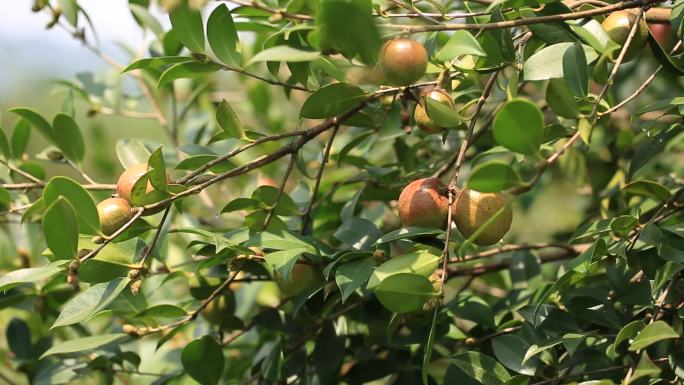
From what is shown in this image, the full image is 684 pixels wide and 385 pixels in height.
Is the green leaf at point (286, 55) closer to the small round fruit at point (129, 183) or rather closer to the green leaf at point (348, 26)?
the green leaf at point (348, 26)

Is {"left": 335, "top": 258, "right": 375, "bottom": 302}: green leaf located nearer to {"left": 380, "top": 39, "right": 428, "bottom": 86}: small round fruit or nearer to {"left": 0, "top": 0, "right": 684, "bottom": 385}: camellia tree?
{"left": 0, "top": 0, "right": 684, "bottom": 385}: camellia tree

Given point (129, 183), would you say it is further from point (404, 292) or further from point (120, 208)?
point (404, 292)

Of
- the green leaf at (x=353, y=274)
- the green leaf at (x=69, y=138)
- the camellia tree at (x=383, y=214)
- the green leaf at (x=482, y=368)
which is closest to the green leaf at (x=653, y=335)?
the camellia tree at (x=383, y=214)

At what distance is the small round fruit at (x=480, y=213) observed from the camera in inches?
29.9

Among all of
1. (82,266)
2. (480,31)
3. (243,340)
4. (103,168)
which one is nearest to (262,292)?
(243,340)

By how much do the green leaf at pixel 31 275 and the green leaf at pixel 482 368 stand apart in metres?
0.43

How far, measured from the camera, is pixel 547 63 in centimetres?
81

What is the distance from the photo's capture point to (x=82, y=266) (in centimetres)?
85

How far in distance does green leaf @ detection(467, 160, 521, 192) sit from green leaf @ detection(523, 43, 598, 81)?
0.17 metres

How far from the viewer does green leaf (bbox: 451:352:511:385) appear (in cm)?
81

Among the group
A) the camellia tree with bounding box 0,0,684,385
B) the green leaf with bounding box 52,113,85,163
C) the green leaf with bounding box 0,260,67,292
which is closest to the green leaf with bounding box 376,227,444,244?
the camellia tree with bounding box 0,0,684,385

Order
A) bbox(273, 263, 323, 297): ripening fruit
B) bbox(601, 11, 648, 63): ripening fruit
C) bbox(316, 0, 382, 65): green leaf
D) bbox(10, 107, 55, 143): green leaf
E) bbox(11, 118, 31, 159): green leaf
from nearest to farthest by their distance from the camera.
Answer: bbox(316, 0, 382, 65): green leaf < bbox(601, 11, 648, 63): ripening fruit < bbox(273, 263, 323, 297): ripening fruit < bbox(10, 107, 55, 143): green leaf < bbox(11, 118, 31, 159): green leaf

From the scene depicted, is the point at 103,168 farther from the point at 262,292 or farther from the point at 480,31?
the point at 480,31

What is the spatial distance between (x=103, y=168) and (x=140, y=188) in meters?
1.19
